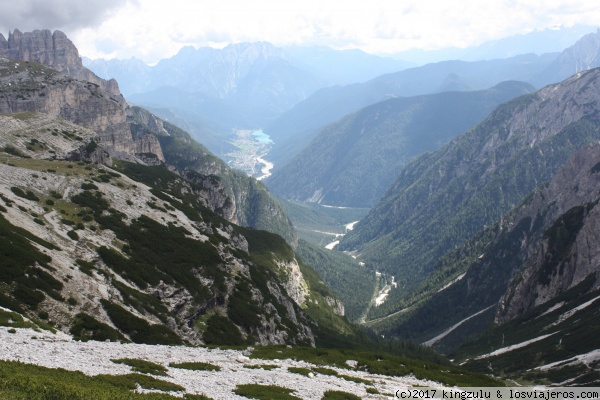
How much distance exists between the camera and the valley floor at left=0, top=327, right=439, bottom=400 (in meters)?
39.4

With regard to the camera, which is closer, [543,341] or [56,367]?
[56,367]

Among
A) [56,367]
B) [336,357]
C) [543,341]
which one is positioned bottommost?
[543,341]

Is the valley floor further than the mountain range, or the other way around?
the mountain range

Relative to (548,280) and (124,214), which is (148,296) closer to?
(124,214)

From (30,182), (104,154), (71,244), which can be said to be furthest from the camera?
(104,154)

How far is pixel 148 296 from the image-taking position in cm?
7894

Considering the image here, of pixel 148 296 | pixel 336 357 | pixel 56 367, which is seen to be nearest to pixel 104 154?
pixel 148 296

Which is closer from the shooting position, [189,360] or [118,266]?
[189,360]

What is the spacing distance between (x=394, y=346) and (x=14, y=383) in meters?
178

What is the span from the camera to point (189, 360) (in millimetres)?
49688

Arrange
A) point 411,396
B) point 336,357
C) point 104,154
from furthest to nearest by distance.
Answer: point 104,154 < point 336,357 < point 411,396

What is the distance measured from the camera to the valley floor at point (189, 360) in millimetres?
39375

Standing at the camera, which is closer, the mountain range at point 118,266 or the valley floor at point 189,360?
the valley floor at point 189,360

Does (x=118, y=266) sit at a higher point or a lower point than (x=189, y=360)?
higher
